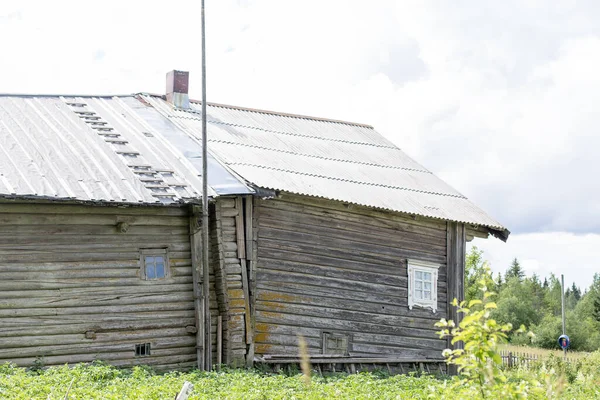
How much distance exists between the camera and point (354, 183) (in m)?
19.8

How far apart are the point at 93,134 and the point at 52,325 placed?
15.9ft

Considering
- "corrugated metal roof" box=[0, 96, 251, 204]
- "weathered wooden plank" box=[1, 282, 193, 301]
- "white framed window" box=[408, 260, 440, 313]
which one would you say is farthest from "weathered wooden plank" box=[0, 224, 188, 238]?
"white framed window" box=[408, 260, 440, 313]

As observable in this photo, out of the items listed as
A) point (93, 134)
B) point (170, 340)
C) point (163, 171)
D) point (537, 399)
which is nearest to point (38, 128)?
point (93, 134)

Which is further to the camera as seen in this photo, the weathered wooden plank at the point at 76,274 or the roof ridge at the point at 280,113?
the roof ridge at the point at 280,113

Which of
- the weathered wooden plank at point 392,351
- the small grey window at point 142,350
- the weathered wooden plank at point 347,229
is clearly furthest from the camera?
the weathered wooden plank at point 392,351

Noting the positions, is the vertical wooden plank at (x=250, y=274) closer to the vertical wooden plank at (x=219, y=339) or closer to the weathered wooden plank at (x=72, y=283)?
the vertical wooden plank at (x=219, y=339)

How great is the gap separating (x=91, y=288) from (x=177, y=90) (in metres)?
7.41

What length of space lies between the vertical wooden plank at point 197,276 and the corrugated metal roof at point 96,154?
597mm

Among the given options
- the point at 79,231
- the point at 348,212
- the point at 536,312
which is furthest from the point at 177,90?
the point at 536,312

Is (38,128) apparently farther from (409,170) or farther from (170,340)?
(409,170)

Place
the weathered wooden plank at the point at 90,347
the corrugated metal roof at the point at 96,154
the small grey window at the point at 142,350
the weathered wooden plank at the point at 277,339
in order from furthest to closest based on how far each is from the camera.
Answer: the weathered wooden plank at the point at 277,339, the small grey window at the point at 142,350, the corrugated metal roof at the point at 96,154, the weathered wooden plank at the point at 90,347

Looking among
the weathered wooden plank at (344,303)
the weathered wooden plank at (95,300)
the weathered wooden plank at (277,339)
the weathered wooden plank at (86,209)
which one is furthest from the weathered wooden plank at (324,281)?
the weathered wooden plank at (86,209)

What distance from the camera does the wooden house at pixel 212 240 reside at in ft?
48.1

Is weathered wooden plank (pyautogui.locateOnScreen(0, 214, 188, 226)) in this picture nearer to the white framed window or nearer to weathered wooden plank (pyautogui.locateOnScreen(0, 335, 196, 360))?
weathered wooden plank (pyautogui.locateOnScreen(0, 335, 196, 360))
